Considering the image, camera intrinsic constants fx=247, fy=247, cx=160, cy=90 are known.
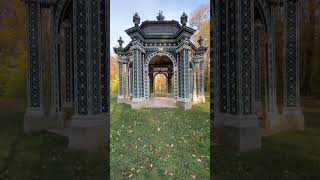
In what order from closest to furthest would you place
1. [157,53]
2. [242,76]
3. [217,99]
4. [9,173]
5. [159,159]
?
1. [9,173]
2. [159,159]
3. [242,76]
4. [217,99]
5. [157,53]

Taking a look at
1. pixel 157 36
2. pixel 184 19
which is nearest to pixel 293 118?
pixel 184 19

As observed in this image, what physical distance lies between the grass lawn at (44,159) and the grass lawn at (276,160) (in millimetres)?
2288

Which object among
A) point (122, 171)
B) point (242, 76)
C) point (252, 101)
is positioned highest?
point (242, 76)

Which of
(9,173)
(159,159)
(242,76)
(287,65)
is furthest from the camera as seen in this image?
(287,65)

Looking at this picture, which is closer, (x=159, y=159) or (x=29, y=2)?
(x=159, y=159)

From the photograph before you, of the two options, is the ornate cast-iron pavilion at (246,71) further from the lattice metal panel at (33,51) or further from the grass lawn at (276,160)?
the lattice metal panel at (33,51)

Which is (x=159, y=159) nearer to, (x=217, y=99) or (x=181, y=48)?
(x=217, y=99)

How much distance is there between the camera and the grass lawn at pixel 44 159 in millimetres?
4180

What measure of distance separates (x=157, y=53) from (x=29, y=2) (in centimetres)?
1146

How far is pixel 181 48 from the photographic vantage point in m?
17.9

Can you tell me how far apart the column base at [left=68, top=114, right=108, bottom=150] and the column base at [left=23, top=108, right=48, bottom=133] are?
117 inches

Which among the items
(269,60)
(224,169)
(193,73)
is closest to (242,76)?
(224,169)

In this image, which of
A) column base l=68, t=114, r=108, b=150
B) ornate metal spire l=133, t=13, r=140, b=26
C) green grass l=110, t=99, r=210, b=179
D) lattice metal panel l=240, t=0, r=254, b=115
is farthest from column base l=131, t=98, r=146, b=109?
lattice metal panel l=240, t=0, r=254, b=115

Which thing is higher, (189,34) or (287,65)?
(189,34)
